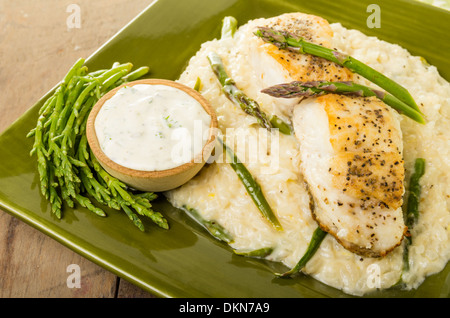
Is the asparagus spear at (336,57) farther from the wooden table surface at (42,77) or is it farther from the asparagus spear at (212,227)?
the wooden table surface at (42,77)

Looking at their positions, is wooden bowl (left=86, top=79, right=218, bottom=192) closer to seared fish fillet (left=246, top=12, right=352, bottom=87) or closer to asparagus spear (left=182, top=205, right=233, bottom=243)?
asparagus spear (left=182, top=205, right=233, bottom=243)

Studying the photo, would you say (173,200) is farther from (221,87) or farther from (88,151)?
(221,87)

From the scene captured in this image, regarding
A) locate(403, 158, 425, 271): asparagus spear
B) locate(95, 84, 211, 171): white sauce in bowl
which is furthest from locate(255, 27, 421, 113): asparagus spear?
locate(95, 84, 211, 171): white sauce in bowl

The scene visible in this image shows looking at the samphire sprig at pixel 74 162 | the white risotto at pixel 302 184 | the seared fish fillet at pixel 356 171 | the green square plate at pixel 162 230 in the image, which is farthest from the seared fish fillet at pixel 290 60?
the samphire sprig at pixel 74 162

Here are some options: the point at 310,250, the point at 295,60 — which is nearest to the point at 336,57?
the point at 295,60

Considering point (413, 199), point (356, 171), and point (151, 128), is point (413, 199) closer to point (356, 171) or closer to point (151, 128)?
point (356, 171)
